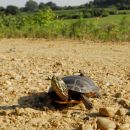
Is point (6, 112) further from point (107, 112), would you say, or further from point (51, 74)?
point (51, 74)

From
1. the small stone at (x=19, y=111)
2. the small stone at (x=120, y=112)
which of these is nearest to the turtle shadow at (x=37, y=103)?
the small stone at (x=19, y=111)

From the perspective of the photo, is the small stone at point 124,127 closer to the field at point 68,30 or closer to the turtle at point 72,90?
the turtle at point 72,90

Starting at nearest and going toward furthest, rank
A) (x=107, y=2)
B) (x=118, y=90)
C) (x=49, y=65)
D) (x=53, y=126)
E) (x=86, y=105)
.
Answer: (x=53, y=126) → (x=86, y=105) → (x=118, y=90) → (x=49, y=65) → (x=107, y=2)

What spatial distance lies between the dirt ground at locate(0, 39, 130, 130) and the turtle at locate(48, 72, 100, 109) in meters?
0.13

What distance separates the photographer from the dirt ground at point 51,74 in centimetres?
612

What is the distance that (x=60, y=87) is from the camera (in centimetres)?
643

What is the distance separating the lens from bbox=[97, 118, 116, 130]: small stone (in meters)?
5.83

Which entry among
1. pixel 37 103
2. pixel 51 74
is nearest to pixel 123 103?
pixel 37 103

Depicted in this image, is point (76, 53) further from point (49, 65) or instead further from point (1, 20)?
point (1, 20)

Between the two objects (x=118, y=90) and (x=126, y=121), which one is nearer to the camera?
(x=126, y=121)

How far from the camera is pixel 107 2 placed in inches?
1566

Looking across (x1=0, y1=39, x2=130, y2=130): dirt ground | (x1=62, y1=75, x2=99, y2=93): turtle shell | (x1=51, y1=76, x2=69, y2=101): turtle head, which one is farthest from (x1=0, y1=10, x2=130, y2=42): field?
(x1=51, y1=76, x2=69, y2=101): turtle head

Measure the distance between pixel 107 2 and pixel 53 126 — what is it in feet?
114

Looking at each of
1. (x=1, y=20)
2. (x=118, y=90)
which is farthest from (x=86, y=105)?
(x=1, y=20)
